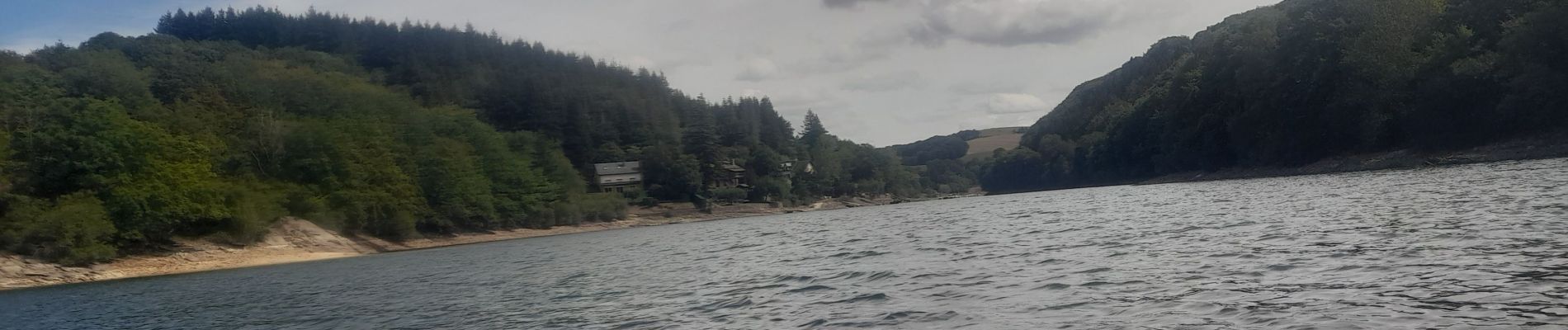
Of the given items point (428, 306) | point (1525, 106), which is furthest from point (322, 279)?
point (1525, 106)

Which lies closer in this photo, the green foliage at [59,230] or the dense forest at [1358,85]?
the green foliage at [59,230]

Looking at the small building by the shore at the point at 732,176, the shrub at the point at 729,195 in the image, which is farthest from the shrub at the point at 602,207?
the small building by the shore at the point at 732,176

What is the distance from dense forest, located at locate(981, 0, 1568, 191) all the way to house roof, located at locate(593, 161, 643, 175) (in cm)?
6842

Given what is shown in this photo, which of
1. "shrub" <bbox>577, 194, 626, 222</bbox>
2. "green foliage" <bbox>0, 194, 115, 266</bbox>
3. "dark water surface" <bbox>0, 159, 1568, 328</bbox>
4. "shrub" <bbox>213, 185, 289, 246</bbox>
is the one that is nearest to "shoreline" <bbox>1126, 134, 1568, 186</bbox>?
"dark water surface" <bbox>0, 159, 1568, 328</bbox>

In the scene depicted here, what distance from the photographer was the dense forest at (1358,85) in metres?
57.5

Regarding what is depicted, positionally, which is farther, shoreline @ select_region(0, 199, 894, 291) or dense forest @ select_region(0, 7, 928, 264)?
dense forest @ select_region(0, 7, 928, 264)

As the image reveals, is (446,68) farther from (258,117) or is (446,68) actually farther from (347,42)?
(258,117)

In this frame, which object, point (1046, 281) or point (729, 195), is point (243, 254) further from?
point (729, 195)

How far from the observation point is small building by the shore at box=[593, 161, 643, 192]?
13962 cm

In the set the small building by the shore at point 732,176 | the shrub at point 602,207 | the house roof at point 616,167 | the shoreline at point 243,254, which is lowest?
the shoreline at point 243,254

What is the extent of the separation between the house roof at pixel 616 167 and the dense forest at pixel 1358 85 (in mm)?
68416

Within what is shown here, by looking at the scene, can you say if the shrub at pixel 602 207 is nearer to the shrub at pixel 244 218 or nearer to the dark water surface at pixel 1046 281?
the shrub at pixel 244 218

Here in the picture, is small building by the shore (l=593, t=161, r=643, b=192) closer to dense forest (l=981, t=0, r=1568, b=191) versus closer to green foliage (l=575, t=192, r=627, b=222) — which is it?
green foliage (l=575, t=192, r=627, b=222)

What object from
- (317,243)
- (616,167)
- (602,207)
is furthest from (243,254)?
(616,167)
